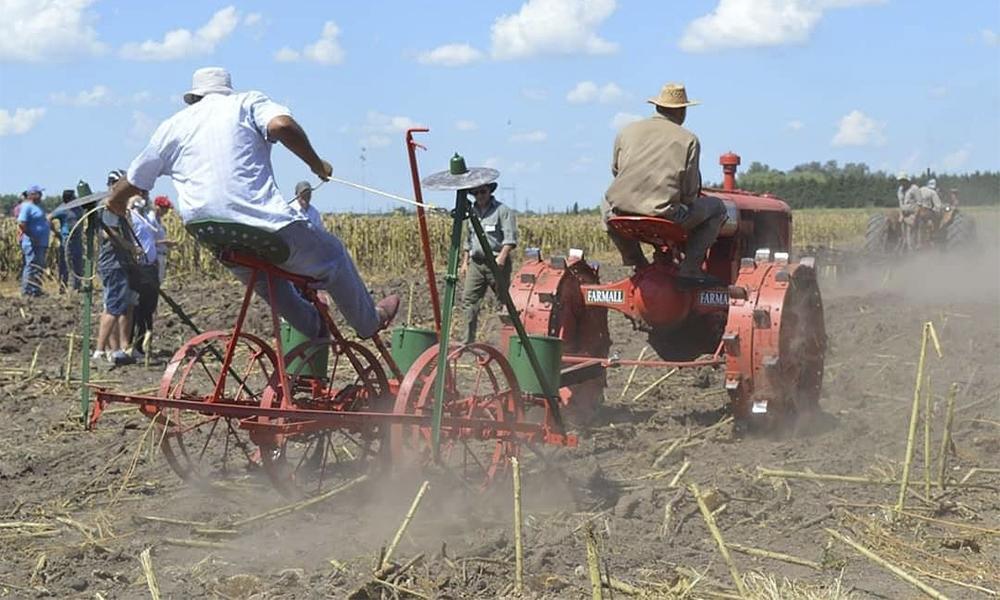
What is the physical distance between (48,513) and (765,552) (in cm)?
344

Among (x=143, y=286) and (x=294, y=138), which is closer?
(x=294, y=138)

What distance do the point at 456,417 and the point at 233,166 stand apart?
1.53 meters

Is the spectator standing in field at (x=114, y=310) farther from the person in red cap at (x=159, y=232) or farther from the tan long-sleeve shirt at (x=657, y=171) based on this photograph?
the tan long-sleeve shirt at (x=657, y=171)

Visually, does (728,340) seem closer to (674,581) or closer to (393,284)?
(674,581)

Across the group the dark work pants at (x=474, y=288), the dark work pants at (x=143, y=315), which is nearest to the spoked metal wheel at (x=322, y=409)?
the dark work pants at (x=474, y=288)

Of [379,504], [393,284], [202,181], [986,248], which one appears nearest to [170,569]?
[379,504]

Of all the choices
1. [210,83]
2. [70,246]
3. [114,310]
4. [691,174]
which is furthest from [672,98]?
[70,246]

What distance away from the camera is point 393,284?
68.5 feet

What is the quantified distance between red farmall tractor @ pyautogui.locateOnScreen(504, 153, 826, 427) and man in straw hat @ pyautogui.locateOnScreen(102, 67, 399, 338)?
84.7 inches

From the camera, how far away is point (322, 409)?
6.18 m

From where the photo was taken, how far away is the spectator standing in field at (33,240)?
18.9 meters

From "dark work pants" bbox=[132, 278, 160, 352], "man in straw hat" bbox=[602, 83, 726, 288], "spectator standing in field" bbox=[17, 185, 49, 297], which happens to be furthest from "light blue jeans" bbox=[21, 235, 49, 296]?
"man in straw hat" bbox=[602, 83, 726, 288]

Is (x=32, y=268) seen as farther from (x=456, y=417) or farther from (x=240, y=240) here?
(x=456, y=417)

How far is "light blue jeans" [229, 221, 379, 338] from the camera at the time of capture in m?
5.77
